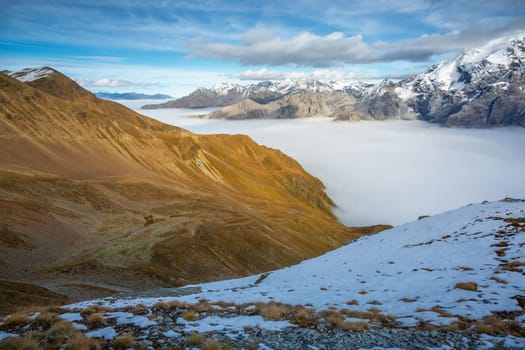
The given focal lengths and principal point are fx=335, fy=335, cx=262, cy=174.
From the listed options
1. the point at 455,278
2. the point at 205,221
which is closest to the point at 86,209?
the point at 205,221

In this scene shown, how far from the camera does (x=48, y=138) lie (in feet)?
329

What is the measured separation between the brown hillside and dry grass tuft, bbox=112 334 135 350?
23585 mm

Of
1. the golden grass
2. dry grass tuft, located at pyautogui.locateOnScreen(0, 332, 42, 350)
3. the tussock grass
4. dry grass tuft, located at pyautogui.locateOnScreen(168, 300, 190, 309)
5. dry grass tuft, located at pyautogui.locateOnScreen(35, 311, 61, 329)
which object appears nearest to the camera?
dry grass tuft, located at pyautogui.locateOnScreen(0, 332, 42, 350)

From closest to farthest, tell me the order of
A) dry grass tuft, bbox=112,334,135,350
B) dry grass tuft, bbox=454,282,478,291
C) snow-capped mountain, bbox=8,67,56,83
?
dry grass tuft, bbox=112,334,135,350, dry grass tuft, bbox=454,282,478,291, snow-capped mountain, bbox=8,67,56,83

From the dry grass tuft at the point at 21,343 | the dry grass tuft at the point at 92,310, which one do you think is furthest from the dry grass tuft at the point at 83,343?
the dry grass tuft at the point at 92,310

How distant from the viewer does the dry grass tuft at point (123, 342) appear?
1005 cm

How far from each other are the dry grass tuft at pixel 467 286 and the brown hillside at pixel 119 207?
29.9 meters

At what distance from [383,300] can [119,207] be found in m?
64.4

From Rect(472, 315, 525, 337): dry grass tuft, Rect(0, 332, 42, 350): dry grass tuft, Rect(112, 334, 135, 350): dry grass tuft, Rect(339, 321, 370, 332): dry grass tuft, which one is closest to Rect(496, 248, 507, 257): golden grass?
Rect(472, 315, 525, 337): dry grass tuft

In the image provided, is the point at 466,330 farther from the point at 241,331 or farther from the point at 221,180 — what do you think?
the point at 221,180

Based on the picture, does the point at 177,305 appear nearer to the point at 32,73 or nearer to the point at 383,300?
the point at 383,300

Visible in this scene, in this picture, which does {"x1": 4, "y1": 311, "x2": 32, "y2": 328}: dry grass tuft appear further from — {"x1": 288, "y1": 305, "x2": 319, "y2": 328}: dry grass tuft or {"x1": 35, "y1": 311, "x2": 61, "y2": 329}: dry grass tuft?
{"x1": 288, "y1": 305, "x2": 319, "y2": 328}: dry grass tuft

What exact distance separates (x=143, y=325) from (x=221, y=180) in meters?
120

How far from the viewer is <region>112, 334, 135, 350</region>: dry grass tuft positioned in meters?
10.0
